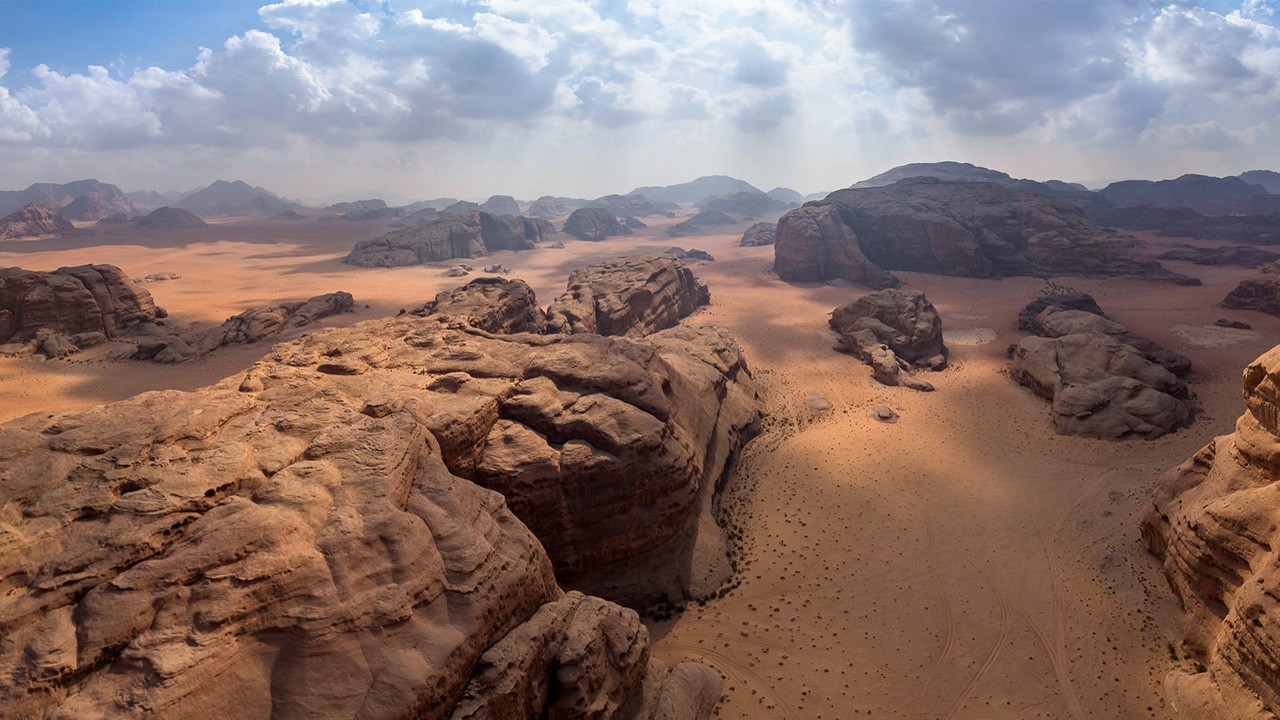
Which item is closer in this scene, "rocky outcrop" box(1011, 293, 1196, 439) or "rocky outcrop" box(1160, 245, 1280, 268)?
"rocky outcrop" box(1011, 293, 1196, 439)

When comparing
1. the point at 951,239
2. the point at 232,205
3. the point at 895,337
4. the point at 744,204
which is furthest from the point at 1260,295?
the point at 232,205

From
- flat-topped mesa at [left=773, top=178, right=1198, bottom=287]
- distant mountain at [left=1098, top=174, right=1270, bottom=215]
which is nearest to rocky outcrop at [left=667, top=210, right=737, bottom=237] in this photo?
flat-topped mesa at [left=773, top=178, right=1198, bottom=287]

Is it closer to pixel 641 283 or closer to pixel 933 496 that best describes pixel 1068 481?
pixel 933 496

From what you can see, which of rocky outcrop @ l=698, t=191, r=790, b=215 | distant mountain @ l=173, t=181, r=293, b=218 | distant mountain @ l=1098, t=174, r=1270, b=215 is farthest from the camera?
distant mountain @ l=173, t=181, r=293, b=218

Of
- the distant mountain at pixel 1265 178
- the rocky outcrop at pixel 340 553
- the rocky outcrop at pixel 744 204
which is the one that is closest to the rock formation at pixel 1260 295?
the rocky outcrop at pixel 340 553

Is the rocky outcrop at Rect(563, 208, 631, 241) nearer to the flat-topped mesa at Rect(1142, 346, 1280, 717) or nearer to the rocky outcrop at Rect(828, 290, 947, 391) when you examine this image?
the rocky outcrop at Rect(828, 290, 947, 391)

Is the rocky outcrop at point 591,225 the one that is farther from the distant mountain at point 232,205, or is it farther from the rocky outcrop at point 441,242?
the distant mountain at point 232,205

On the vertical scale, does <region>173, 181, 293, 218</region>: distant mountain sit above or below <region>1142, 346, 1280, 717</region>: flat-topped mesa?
above
